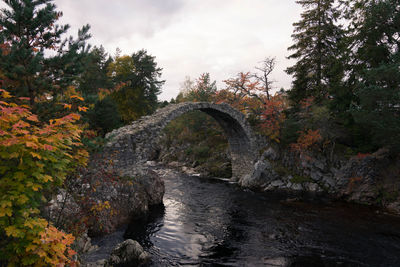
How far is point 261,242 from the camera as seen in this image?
855 cm

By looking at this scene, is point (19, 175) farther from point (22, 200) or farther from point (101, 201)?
point (101, 201)

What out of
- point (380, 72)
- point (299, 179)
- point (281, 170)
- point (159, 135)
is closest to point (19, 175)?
point (159, 135)

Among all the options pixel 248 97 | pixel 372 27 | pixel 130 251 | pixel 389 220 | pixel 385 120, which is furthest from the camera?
pixel 248 97

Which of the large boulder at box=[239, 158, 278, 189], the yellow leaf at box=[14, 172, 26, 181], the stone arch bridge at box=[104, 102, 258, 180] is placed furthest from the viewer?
the large boulder at box=[239, 158, 278, 189]

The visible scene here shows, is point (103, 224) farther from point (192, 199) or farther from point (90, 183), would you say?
point (192, 199)

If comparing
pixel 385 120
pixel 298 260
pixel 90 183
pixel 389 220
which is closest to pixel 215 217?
pixel 298 260

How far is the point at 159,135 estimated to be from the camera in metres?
11.9

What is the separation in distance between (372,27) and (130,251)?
17252mm

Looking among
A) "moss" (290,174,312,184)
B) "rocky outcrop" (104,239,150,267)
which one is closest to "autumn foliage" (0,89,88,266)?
"rocky outcrop" (104,239,150,267)

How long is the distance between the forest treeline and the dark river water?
3.80 m

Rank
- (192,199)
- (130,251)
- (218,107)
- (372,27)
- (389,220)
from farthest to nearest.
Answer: (218,107) → (192,199) → (372,27) → (389,220) → (130,251)

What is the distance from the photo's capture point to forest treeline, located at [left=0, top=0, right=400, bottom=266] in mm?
3281

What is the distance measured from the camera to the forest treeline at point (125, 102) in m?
3.28

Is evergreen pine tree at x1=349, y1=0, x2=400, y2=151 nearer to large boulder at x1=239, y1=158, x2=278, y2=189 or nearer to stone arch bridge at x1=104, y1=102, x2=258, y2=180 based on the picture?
large boulder at x1=239, y1=158, x2=278, y2=189
